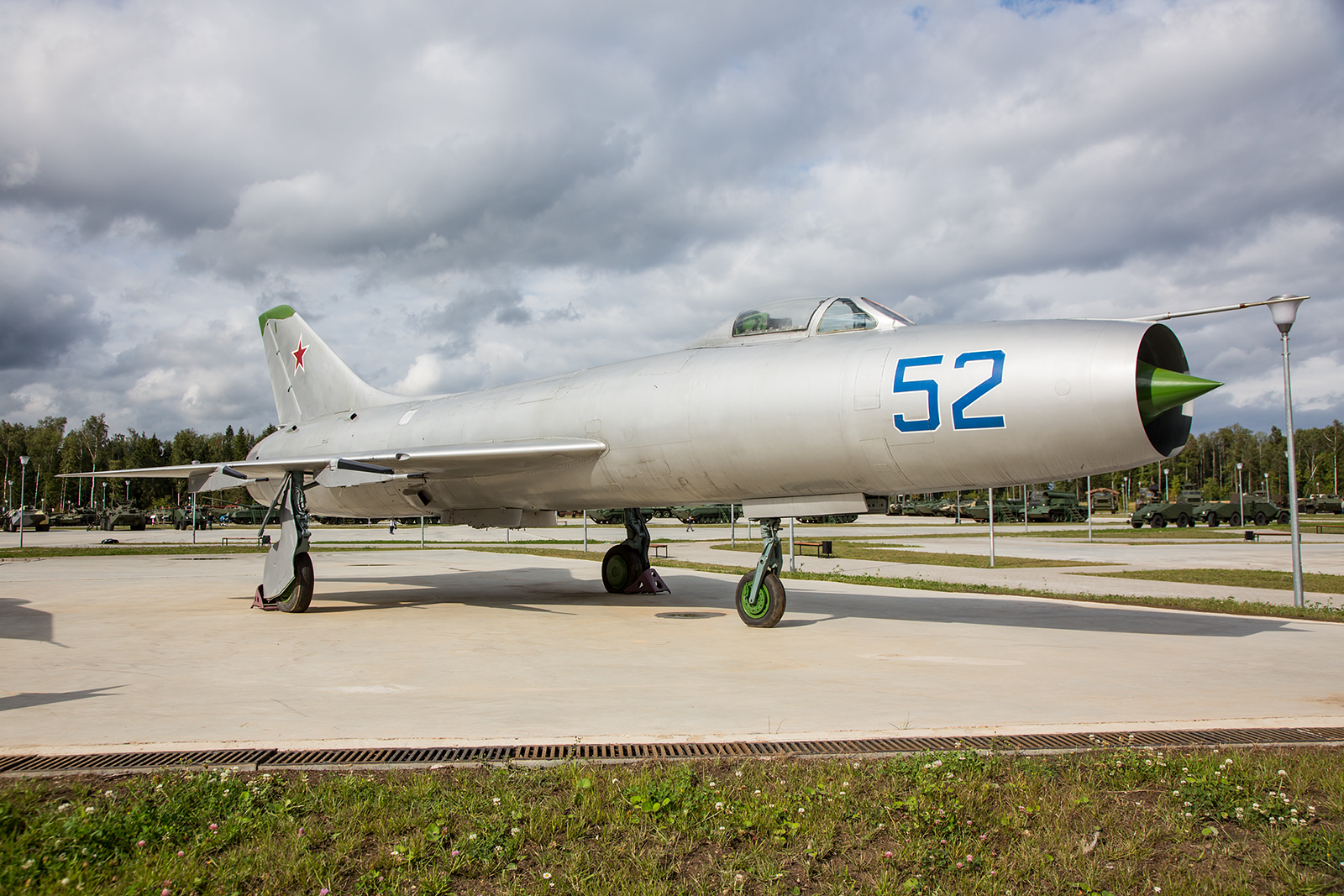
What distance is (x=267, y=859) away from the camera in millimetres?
3133

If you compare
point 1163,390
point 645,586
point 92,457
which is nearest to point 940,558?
point 645,586

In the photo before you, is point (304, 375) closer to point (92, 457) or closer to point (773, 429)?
point (773, 429)

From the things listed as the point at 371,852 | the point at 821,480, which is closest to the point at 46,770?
the point at 371,852

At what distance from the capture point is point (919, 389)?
727 centimetres

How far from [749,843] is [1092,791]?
167 cm

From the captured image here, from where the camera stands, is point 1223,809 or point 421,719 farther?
point 421,719

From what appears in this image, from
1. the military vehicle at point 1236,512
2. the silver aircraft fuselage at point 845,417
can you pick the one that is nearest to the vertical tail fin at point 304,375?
the silver aircraft fuselage at point 845,417

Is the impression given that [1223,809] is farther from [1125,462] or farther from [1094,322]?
[1094,322]

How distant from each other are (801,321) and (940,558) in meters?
14.1

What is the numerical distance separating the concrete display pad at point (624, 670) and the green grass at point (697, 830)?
2.75ft

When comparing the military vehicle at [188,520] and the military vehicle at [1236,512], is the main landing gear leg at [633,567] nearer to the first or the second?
the military vehicle at [1236,512]

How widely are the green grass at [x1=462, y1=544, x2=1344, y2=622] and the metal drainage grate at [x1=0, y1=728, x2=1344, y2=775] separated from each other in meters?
6.66

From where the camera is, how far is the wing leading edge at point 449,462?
31.4 feet

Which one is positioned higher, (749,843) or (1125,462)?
(1125,462)
